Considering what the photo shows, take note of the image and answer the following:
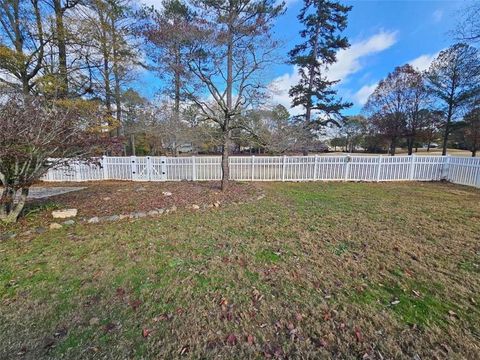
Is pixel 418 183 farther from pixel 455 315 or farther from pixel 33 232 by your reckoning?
pixel 33 232

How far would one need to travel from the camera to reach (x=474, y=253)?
10.3 ft

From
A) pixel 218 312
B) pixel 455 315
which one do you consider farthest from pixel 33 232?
pixel 455 315

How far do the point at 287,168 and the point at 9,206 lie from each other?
8.85 metres

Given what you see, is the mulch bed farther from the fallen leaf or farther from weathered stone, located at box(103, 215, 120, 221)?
the fallen leaf

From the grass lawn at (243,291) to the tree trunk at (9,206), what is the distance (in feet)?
3.13

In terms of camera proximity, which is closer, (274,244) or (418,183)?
(274,244)

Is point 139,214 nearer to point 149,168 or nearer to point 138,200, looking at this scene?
point 138,200

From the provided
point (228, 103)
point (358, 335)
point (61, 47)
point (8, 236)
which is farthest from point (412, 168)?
point (61, 47)

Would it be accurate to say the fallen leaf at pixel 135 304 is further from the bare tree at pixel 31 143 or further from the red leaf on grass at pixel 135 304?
the bare tree at pixel 31 143

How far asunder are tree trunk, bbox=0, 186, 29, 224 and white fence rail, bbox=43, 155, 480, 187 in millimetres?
5798

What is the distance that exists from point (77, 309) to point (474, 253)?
16.6 ft

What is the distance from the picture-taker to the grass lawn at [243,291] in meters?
1.68

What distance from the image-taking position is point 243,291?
2.32 m

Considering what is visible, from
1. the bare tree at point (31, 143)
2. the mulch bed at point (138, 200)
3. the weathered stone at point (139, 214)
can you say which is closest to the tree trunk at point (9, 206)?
the bare tree at point (31, 143)
